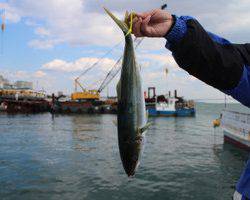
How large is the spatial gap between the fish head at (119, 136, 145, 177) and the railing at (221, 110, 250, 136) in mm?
20476

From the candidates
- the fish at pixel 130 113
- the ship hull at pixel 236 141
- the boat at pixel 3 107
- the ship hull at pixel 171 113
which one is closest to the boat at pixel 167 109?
the ship hull at pixel 171 113

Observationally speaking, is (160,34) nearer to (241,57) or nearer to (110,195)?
(241,57)

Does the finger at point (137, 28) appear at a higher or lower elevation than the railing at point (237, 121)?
higher

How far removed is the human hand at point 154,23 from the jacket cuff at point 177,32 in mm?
33

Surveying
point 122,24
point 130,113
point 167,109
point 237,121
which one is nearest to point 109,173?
point 237,121

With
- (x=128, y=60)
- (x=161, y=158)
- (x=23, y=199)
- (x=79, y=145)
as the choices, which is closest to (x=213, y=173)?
(x=161, y=158)

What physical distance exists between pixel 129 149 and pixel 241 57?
3.46 feet

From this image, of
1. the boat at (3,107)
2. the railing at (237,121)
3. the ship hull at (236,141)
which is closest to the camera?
the railing at (237,121)

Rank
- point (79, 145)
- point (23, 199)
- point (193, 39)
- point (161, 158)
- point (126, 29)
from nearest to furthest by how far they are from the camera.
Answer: point (193, 39)
point (126, 29)
point (23, 199)
point (161, 158)
point (79, 145)

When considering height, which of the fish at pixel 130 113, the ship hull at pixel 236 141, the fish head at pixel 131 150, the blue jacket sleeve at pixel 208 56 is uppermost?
the blue jacket sleeve at pixel 208 56

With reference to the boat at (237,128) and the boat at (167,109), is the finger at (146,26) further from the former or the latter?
the boat at (167,109)

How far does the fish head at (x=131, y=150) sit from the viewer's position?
9.65 ft

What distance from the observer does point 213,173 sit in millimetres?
18781

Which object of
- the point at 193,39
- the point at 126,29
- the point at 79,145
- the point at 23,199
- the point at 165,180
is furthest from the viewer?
the point at 79,145
